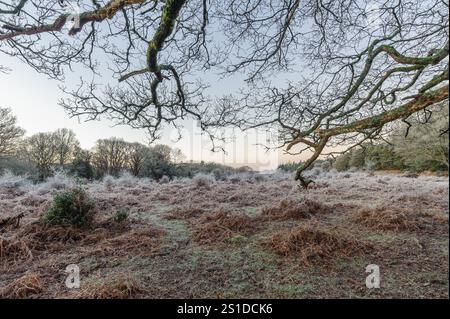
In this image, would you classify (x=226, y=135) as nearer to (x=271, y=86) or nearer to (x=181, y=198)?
(x=271, y=86)

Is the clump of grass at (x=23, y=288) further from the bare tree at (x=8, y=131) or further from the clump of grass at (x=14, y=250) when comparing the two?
the bare tree at (x=8, y=131)

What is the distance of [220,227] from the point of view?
4.73 m

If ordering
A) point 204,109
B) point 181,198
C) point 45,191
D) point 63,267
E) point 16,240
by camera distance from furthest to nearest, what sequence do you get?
1. point 45,191
2. point 181,198
3. point 204,109
4. point 16,240
5. point 63,267

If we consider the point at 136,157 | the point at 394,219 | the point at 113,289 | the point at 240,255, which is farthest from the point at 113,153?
the point at 394,219

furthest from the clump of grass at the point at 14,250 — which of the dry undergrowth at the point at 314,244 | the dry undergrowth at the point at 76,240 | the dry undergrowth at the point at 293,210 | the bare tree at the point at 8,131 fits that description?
the bare tree at the point at 8,131

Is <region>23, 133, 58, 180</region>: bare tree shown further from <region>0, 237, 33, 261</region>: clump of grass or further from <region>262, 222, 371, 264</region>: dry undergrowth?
<region>262, 222, 371, 264</region>: dry undergrowth

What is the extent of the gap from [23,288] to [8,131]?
14.2 m

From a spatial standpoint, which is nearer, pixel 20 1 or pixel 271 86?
pixel 20 1

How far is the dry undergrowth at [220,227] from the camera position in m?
4.38

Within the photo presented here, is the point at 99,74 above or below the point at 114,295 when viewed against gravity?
above

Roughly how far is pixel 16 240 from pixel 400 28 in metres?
6.45

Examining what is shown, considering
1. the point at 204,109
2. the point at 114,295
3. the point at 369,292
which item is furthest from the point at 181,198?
the point at 369,292

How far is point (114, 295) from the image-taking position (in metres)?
2.55

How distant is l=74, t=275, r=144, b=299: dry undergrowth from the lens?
2.57m
